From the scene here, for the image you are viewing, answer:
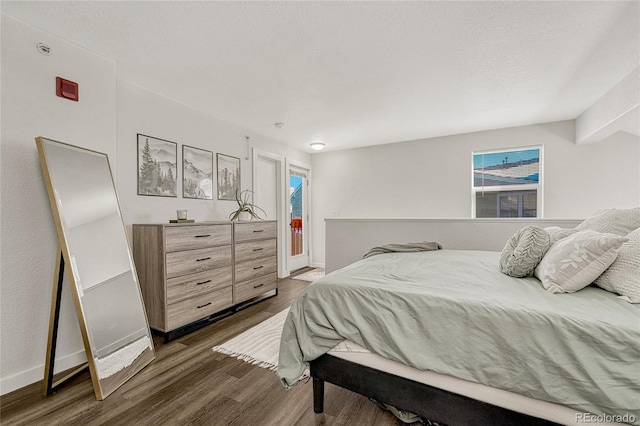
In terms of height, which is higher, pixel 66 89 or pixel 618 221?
pixel 66 89

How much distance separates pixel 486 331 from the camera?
1.10m

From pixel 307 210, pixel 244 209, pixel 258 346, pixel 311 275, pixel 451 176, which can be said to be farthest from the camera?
pixel 307 210

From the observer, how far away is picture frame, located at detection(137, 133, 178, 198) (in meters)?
2.73

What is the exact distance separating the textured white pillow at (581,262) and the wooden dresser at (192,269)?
2.68m

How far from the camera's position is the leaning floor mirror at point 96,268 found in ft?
5.72

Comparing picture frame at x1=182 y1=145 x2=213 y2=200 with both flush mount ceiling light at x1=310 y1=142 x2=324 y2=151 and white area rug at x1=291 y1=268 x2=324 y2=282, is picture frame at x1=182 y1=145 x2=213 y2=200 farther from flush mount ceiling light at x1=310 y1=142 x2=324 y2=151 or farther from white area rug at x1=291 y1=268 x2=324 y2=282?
white area rug at x1=291 y1=268 x2=324 y2=282

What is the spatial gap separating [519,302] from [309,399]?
1302mm

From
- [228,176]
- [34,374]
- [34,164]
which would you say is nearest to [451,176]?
[228,176]

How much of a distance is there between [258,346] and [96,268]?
136cm

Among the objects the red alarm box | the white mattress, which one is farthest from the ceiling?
the white mattress

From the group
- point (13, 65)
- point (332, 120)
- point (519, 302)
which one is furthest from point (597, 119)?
point (13, 65)

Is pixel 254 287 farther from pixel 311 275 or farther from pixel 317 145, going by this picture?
pixel 317 145

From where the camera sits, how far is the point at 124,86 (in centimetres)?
256

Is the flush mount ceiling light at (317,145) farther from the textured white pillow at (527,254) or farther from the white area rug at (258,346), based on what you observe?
the textured white pillow at (527,254)
